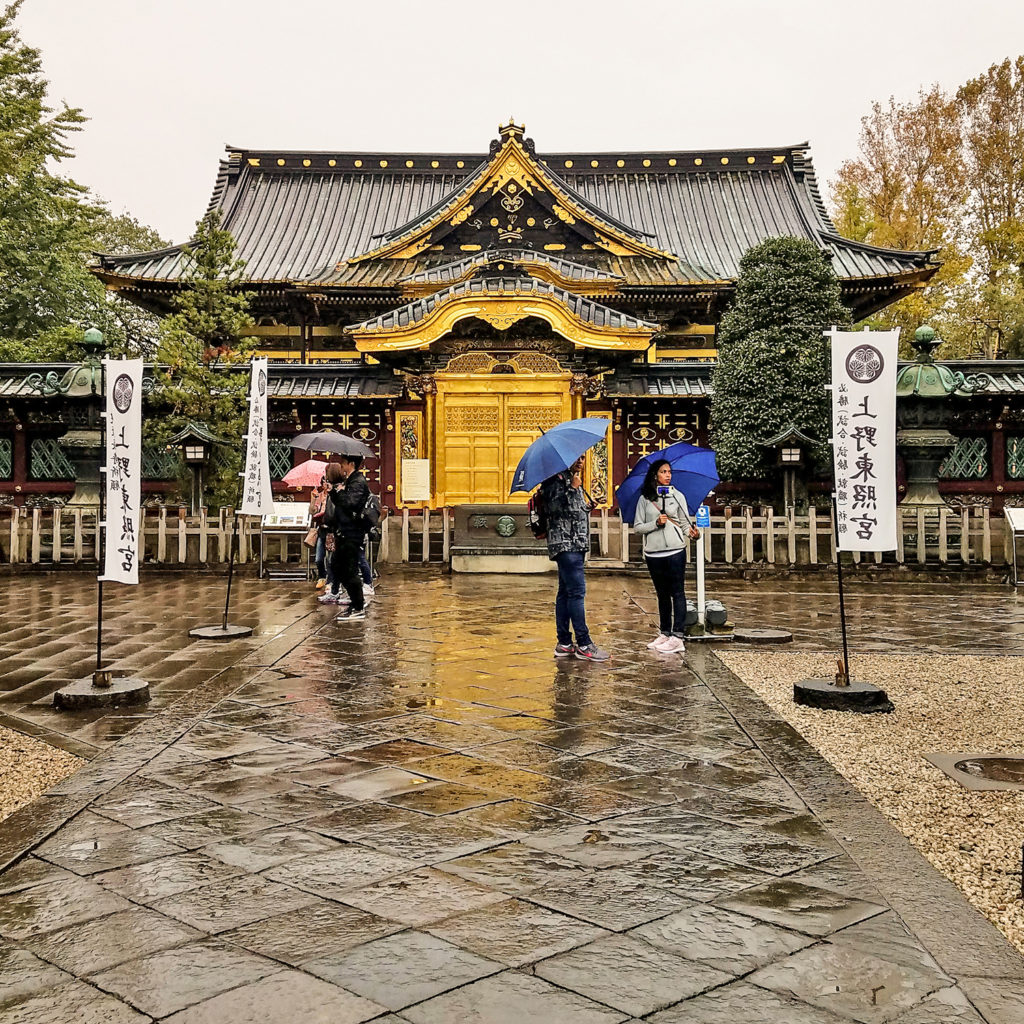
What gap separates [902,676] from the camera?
7.77 metres

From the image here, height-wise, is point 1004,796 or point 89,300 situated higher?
point 89,300

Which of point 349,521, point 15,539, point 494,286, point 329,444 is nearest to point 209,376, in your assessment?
point 15,539

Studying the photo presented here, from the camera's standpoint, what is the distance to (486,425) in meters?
20.7

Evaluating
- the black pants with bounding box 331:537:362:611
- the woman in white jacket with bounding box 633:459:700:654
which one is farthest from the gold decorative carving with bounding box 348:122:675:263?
the woman in white jacket with bounding box 633:459:700:654

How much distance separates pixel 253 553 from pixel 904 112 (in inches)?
1189

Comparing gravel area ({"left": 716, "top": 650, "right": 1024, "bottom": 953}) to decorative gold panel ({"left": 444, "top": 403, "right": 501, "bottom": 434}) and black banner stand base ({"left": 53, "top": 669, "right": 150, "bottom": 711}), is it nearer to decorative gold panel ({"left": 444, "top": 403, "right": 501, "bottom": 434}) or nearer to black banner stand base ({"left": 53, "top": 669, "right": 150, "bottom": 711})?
black banner stand base ({"left": 53, "top": 669, "right": 150, "bottom": 711})

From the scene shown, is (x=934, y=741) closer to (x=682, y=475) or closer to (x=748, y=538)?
(x=682, y=475)

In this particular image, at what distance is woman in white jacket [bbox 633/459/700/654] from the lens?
8.48 metres

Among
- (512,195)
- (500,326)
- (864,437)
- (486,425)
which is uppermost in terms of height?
(512,195)

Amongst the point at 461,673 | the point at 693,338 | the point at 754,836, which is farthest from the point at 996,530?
the point at 754,836

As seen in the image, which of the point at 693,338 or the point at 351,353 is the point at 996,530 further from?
the point at 351,353

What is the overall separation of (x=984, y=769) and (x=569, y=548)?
384 centimetres

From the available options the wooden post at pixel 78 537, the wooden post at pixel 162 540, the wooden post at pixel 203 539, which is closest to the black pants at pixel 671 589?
the wooden post at pixel 203 539

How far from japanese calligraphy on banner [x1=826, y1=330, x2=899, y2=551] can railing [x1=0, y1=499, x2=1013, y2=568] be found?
28.5 ft
